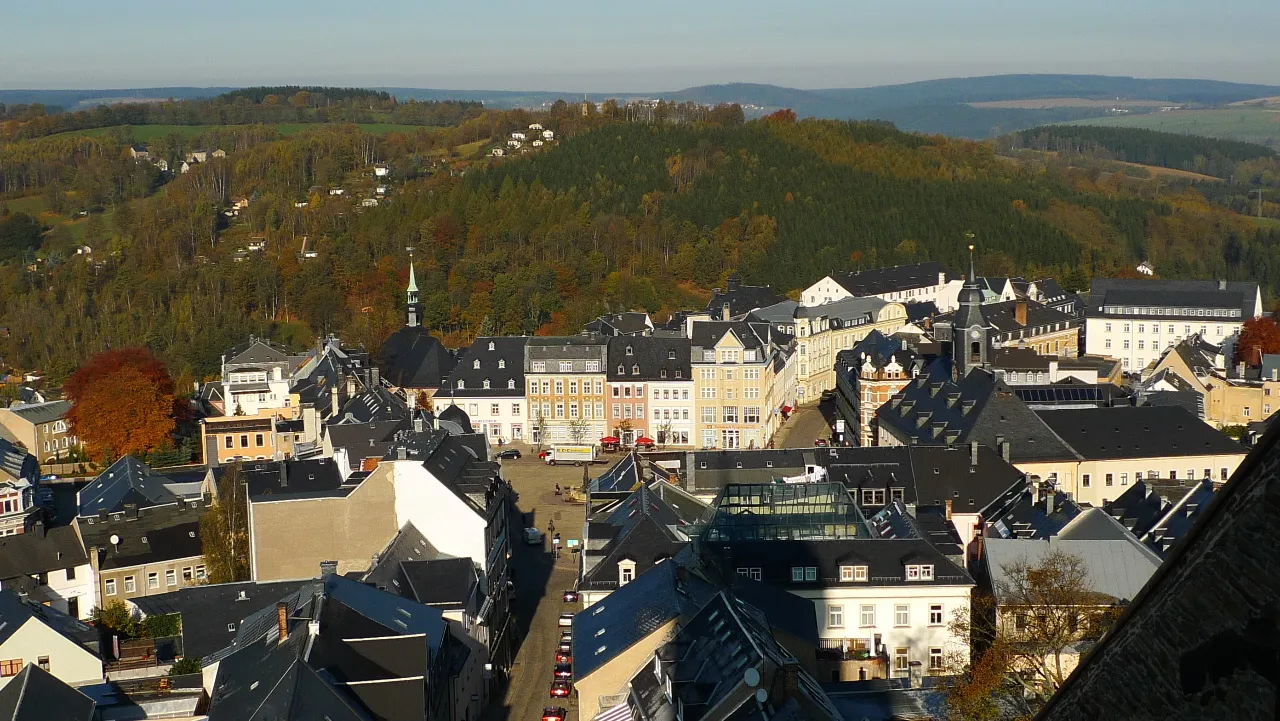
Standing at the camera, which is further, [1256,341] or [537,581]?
[1256,341]

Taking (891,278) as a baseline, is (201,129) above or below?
above

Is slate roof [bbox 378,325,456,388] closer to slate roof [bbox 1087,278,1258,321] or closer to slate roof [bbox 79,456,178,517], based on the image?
slate roof [bbox 79,456,178,517]

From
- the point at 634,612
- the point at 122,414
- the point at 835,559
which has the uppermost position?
the point at 634,612

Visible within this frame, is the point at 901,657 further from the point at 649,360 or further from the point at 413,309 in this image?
the point at 413,309

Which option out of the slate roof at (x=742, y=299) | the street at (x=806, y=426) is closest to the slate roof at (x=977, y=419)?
the street at (x=806, y=426)

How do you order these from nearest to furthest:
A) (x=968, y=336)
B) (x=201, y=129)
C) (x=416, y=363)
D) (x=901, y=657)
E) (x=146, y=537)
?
(x=901, y=657) → (x=146, y=537) → (x=968, y=336) → (x=416, y=363) → (x=201, y=129)

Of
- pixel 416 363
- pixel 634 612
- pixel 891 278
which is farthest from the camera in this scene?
pixel 891 278

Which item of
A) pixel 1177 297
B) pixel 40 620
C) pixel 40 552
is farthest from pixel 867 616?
pixel 1177 297
